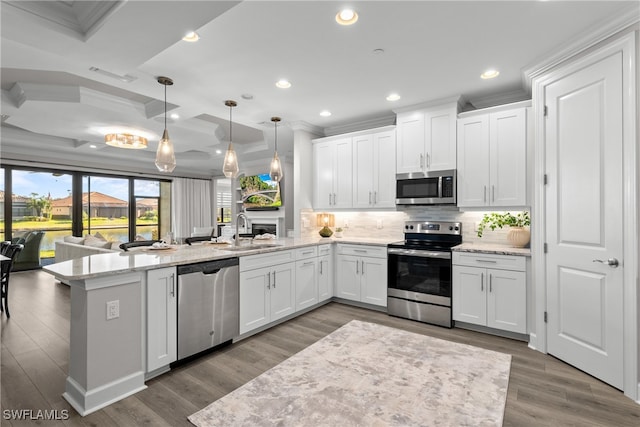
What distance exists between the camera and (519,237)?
3426 mm

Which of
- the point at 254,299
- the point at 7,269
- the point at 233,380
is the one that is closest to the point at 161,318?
the point at 233,380

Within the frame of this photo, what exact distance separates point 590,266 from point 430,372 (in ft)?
5.24

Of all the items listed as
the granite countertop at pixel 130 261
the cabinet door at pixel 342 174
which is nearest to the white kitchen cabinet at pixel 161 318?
the granite countertop at pixel 130 261

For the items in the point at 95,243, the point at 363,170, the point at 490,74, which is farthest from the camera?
the point at 95,243

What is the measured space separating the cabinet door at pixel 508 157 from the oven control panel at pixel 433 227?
0.58 metres

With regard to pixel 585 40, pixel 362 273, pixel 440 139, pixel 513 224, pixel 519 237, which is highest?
pixel 585 40

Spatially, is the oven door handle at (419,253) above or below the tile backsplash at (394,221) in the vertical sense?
below

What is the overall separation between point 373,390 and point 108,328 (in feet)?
6.20

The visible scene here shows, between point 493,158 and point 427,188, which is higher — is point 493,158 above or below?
above

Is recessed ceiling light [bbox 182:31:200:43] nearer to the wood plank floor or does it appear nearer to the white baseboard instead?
the white baseboard

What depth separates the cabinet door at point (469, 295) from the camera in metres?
3.36

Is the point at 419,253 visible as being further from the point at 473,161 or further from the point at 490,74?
the point at 490,74

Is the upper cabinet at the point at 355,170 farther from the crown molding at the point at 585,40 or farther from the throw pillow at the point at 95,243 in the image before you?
the throw pillow at the point at 95,243

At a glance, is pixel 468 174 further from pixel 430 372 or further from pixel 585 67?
pixel 430 372
